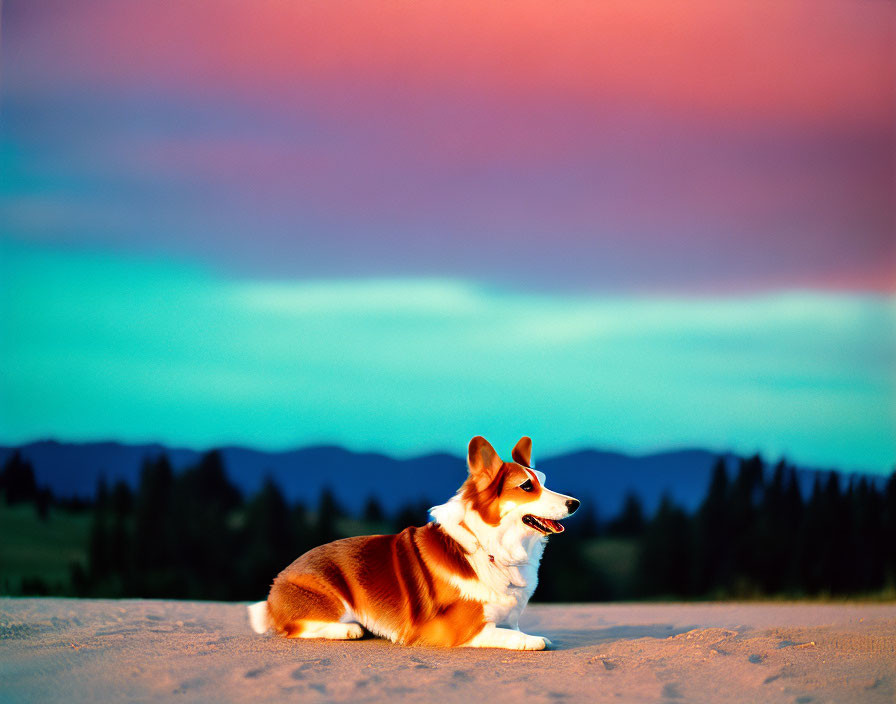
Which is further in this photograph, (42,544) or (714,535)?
(714,535)

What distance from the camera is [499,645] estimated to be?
16.1 feet

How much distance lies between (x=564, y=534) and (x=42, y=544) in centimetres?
608

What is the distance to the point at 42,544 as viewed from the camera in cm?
1159

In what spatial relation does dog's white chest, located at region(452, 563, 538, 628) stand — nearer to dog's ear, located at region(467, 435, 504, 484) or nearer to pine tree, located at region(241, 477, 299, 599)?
dog's ear, located at region(467, 435, 504, 484)

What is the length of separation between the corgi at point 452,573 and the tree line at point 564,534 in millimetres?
6363

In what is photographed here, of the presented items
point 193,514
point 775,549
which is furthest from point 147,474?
point 775,549

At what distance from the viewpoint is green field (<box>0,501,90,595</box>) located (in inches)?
444

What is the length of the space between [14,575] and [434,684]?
856 centimetres

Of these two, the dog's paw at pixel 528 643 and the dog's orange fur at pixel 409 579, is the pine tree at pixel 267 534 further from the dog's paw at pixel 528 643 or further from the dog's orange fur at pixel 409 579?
the dog's paw at pixel 528 643

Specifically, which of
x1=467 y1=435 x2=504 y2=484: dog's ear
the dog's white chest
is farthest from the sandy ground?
x1=467 y1=435 x2=504 y2=484: dog's ear

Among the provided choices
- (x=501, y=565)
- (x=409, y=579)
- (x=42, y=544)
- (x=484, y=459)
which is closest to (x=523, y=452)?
(x=484, y=459)

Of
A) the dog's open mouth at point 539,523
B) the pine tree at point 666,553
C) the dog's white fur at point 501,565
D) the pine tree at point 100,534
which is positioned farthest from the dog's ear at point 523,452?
the pine tree at point 100,534

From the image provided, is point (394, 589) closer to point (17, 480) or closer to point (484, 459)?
point (484, 459)

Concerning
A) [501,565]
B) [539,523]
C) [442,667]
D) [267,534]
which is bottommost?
[267,534]
